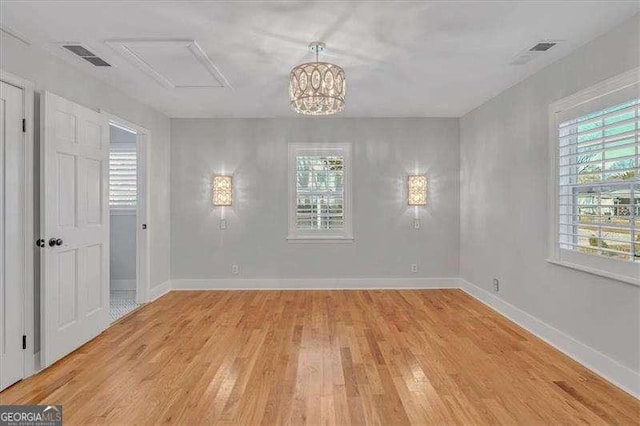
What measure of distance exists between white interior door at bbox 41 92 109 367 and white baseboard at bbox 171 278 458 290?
1.85m

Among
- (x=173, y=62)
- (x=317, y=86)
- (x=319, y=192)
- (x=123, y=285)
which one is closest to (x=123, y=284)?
(x=123, y=285)

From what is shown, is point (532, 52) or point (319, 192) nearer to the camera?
point (532, 52)

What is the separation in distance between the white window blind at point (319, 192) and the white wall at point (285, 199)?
0.77 ft

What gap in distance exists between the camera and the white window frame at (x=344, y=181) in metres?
5.63

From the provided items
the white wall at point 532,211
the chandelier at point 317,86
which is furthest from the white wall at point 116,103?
the white wall at point 532,211

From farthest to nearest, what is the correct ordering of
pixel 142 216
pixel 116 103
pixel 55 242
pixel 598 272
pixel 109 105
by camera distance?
1. pixel 142 216
2. pixel 116 103
3. pixel 109 105
4. pixel 55 242
5. pixel 598 272

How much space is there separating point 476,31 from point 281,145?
132 inches

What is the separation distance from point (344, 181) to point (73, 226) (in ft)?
11.8

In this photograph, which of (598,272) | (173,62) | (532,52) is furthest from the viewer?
(173,62)

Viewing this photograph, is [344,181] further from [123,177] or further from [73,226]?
[73,226]

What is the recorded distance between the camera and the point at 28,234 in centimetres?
286

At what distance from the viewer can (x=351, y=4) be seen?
243cm

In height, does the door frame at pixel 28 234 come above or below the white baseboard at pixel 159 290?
above

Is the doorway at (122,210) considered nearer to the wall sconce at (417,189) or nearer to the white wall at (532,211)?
the wall sconce at (417,189)
